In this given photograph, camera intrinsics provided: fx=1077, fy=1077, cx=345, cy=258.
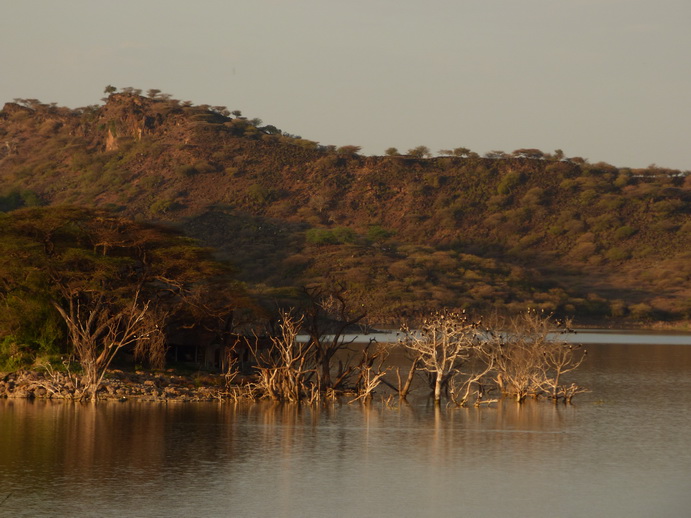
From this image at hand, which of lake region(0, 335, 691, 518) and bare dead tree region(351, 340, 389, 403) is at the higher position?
bare dead tree region(351, 340, 389, 403)

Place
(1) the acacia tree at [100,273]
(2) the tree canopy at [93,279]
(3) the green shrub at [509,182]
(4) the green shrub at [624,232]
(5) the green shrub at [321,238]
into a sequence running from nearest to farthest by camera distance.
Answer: (1) the acacia tree at [100,273]
(2) the tree canopy at [93,279]
(5) the green shrub at [321,238]
(4) the green shrub at [624,232]
(3) the green shrub at [509,182]

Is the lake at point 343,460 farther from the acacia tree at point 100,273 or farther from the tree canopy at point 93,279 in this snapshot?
the tree canopy at point 93,279

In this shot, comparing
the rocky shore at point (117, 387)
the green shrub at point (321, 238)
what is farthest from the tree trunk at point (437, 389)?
the green shrub at point (321, 238)

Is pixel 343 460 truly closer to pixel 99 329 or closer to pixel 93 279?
pixel 99 329

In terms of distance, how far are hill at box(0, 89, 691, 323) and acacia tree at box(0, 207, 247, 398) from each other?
4489 centimetres

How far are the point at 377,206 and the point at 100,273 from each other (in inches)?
4365

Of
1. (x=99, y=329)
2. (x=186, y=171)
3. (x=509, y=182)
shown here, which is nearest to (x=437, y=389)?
(x=99, y=329)

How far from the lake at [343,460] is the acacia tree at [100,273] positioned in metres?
4.14

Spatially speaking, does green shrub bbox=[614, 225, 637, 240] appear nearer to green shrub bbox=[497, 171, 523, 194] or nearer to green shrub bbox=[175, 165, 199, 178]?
green shrub bbox=[497, 171, 523, 194]

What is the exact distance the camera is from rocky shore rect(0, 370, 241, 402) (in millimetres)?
37500

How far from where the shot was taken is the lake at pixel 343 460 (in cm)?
2086

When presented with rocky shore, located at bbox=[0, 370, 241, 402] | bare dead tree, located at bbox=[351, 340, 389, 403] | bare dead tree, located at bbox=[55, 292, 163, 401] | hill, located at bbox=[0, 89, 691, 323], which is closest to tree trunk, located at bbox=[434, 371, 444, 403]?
bare dead tree, located at bbox=[351, 340, 389, 403]

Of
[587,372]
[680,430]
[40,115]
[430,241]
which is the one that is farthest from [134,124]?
[680,430]

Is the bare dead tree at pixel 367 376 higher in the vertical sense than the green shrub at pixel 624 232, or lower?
lower
